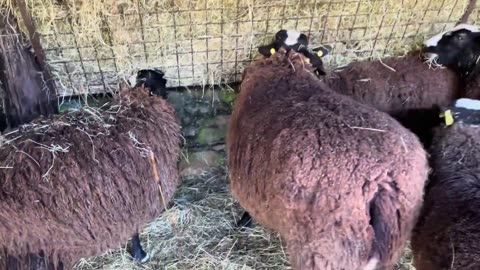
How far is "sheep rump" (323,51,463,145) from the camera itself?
363 cm

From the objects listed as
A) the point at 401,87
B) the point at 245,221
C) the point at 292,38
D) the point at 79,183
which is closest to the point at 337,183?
the point at 79,183

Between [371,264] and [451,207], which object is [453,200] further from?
[371,264]

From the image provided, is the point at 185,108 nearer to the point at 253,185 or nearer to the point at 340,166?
the point at 253,185

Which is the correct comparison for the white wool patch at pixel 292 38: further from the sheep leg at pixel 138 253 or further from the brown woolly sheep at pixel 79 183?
the sheep leg at pixel 138 253

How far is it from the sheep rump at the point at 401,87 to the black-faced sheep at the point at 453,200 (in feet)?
1.61

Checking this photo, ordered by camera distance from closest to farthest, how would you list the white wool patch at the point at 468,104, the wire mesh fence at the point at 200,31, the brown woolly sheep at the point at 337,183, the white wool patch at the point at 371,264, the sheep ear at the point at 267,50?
the brown woolly sheep at the point at 337,183, the white wool patch at the point at 371,264, the white wool patch at the point at 468,104, the wire mesh fence at the point at 200,31, the sheep ear at the point at 267,50

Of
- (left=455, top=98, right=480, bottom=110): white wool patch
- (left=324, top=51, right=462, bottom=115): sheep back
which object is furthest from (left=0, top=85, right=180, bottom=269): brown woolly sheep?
(left=455, top=98, right=480, bottom=110): white wool patch

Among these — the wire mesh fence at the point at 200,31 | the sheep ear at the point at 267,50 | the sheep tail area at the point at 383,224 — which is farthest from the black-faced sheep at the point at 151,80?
the sheep tail area at the point at 383,224

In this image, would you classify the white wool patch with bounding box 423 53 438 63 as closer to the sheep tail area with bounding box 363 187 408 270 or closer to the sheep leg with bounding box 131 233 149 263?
the sheep tail area with bounding box 363 187 408 270

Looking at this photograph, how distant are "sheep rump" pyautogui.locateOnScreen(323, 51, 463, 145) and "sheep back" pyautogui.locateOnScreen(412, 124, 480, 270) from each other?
1.70 feet

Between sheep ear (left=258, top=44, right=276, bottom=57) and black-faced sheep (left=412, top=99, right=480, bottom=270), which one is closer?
black-faced sheep (left=412, top=99, right=480, bottom=270)

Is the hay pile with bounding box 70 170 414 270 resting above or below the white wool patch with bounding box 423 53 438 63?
below

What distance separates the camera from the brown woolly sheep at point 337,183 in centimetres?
233

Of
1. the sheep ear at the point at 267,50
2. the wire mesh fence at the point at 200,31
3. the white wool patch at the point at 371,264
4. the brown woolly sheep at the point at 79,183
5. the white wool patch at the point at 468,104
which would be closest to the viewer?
the white wool patch at the point at 371,264
